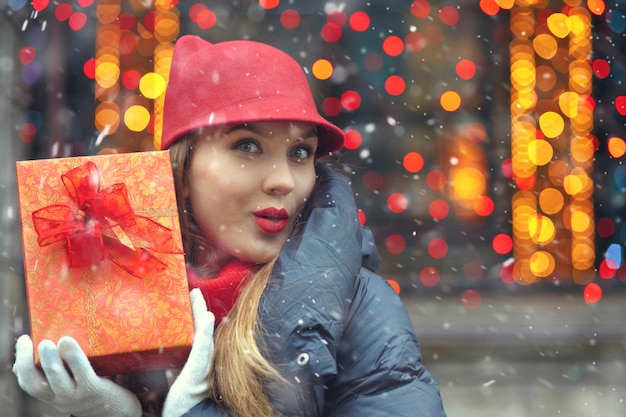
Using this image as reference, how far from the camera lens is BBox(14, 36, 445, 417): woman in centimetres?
193

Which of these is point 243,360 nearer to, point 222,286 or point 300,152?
point 222,286

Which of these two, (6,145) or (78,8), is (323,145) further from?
(78,8)

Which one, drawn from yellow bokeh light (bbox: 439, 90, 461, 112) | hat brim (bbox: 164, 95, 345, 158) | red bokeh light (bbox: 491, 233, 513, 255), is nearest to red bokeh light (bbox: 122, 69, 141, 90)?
yellow bokeh light (bbox: 439, 90, 461, 112)

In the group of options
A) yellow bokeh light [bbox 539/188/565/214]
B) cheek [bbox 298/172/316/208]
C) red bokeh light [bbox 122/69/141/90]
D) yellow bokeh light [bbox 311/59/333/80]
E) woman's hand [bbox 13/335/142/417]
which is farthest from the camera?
yellow bokeh light [bbox 539/188/565/214]

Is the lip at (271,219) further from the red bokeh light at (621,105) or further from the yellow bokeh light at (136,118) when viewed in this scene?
the red bokeh light at (621,105)

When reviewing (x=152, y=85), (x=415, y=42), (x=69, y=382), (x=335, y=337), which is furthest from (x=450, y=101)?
(x=69, y=382)

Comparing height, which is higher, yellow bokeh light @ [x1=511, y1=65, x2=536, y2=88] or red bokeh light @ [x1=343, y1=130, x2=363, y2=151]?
yellow bokeh light @ [x1=511, y1=65, x2=536, y2=88]

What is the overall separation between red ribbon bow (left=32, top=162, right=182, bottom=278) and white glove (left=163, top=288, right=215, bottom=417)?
0.48 feet

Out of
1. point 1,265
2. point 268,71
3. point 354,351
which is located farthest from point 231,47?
point 1,265

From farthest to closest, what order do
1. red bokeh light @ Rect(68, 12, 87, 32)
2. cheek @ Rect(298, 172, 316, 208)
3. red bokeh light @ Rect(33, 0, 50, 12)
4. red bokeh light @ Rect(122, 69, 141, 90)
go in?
red bokeh light @ Rect(122, 69, 141, 90) → red bokeh light @ Rect(68, 12, 87, 32) → red bokeh light @ Rect(33, 0, 50, 12) → cheek @ Rect(298, 172, 316, 208)

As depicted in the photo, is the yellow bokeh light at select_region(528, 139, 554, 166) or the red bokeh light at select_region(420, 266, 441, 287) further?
the yellow bokeh light at select_region(528, 139, 554, 166)

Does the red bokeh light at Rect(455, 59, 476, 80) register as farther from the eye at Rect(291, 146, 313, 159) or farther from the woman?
the eye at Rect(291, 146, 313, 159)

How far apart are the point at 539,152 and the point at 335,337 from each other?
4.68 metres

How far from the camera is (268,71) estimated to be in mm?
2178
